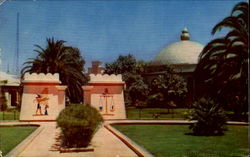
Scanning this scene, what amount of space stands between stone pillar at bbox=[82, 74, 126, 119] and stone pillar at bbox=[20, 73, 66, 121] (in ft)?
4.00

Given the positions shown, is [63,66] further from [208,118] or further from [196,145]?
[196,145]

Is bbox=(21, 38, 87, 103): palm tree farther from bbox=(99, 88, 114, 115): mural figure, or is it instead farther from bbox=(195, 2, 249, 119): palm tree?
bbox=(195, 2, 249, 119): palm tree

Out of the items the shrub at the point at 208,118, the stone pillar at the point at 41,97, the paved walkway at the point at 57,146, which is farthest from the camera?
the stone pillar at the point at 41,97

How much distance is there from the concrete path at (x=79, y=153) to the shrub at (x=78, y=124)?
1.25ft

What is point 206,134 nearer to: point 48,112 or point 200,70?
point 200,70

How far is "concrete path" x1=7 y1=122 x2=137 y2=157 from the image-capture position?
25.1 feet

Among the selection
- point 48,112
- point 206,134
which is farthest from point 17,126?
point 206,134

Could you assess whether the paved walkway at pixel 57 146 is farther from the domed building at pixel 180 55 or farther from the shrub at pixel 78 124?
the domed building at pixel 180 55

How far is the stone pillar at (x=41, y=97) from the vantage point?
45.4ft

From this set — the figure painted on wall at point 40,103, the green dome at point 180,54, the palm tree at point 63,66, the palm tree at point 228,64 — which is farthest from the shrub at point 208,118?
the green dome at point 180,54

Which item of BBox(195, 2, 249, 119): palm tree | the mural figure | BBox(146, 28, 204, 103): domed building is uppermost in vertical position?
BBox(146, 28, 204, 103): domed building

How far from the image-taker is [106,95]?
14719 millimetres

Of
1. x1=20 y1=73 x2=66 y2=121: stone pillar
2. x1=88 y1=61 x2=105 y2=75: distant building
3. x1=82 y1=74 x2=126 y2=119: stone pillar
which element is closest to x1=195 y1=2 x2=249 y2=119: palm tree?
x1=82 y1=74 x2=126 y2=119: stone pillar

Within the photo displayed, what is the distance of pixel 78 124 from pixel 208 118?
4.74 metres
